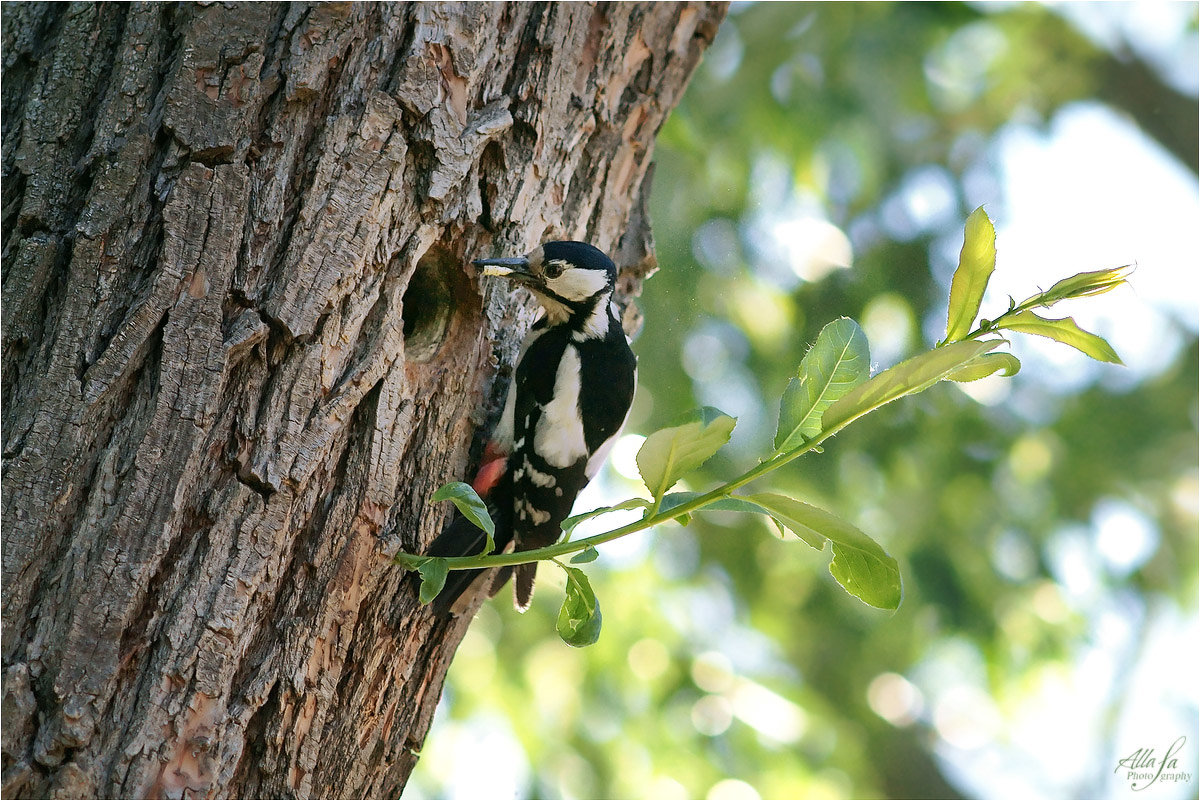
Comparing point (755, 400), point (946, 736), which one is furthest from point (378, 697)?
point (946, 736)

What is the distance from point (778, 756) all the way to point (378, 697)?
3127 mm

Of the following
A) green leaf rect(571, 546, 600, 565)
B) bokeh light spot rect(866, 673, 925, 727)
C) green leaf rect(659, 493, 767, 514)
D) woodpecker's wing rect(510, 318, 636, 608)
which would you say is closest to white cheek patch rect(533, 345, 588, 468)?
woodpecker's wing rect(510, 318, 636, 608)

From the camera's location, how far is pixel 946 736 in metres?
4.80

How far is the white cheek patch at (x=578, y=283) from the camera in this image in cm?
213

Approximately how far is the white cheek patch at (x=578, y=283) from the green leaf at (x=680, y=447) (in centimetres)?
86

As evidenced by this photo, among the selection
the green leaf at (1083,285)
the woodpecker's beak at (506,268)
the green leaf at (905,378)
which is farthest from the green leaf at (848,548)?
the woodpecker's beak at (506,268)

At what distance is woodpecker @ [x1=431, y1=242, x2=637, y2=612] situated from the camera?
1987 millimetres

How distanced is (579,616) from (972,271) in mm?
810

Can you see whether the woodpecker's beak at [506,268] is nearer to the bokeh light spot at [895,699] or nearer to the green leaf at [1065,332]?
the green leaf at [1065,332]

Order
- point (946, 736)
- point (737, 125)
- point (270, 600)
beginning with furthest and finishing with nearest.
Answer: point (946, 736)
point (737, 125)
point (270, 600)

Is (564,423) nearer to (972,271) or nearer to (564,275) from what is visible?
(564,275)

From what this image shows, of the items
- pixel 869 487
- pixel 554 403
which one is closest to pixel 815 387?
pixel 554 403

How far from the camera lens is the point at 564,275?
213 cm

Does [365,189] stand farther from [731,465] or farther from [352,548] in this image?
[731,465]
